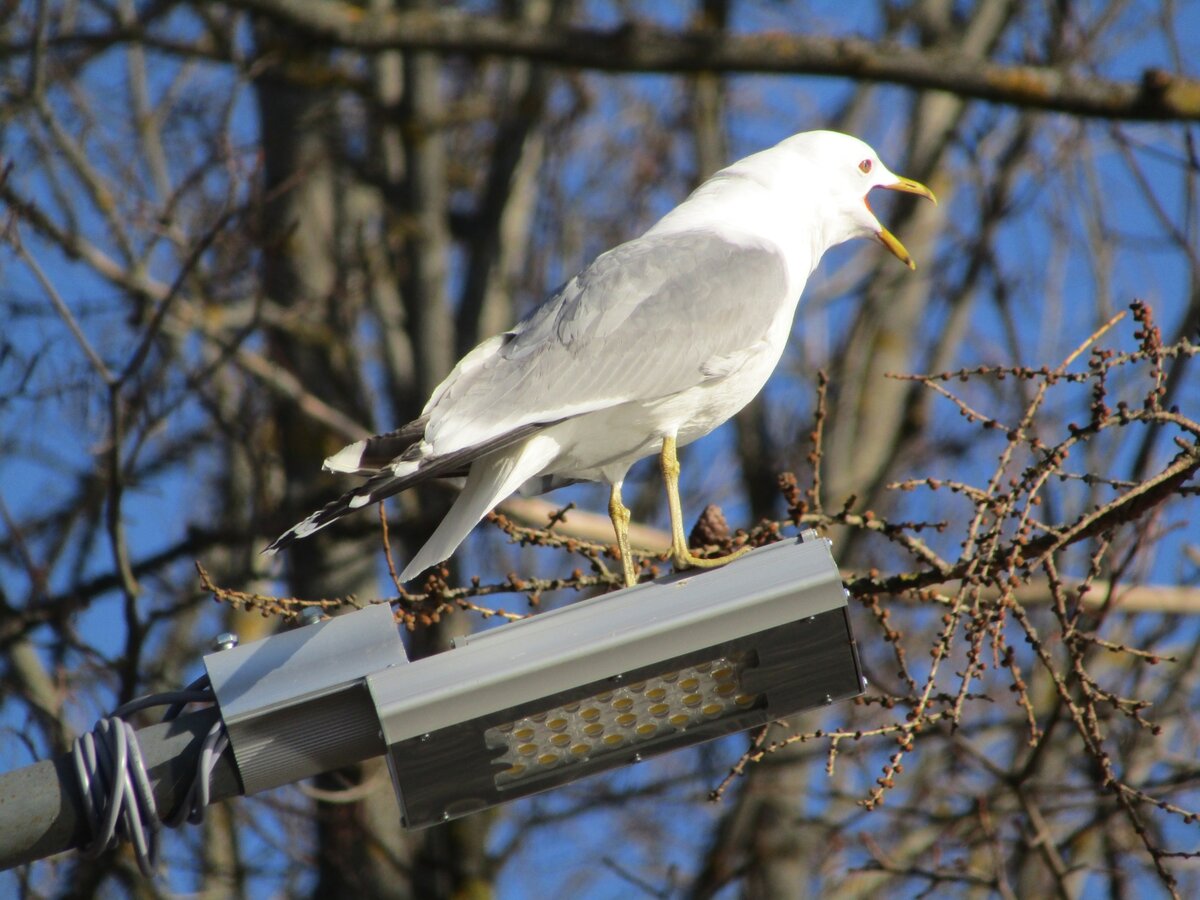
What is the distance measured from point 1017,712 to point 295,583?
3.61 m

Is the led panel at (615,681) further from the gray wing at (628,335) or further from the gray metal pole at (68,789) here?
the gray wing at (628,335)

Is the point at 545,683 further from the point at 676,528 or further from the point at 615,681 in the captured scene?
the point at 676,528

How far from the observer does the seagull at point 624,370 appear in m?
3.04

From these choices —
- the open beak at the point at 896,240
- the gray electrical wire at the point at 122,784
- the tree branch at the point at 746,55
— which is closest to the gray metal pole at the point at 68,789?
the gray electrical wire at the point at 122,784

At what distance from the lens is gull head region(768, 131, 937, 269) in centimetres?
404

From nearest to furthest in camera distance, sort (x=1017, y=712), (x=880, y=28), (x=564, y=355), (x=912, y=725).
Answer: (x=912, y=725)
(x=564, y=355)
(x=1017, y=712)
(x=880, y=28)

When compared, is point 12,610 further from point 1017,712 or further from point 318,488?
point 1017,712

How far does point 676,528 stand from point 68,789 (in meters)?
1.42

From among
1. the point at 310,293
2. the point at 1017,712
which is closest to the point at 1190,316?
the point at 1017,712

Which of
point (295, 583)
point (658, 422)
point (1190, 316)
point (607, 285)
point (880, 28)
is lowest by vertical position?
point (658, 422)

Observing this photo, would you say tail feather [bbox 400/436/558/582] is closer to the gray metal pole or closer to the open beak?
the gray metal pole

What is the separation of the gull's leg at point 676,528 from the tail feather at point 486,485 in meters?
0.28

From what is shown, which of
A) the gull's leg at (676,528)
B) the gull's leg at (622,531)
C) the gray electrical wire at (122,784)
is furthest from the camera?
the gull's leg at (622,531)

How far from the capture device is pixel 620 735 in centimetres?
236
